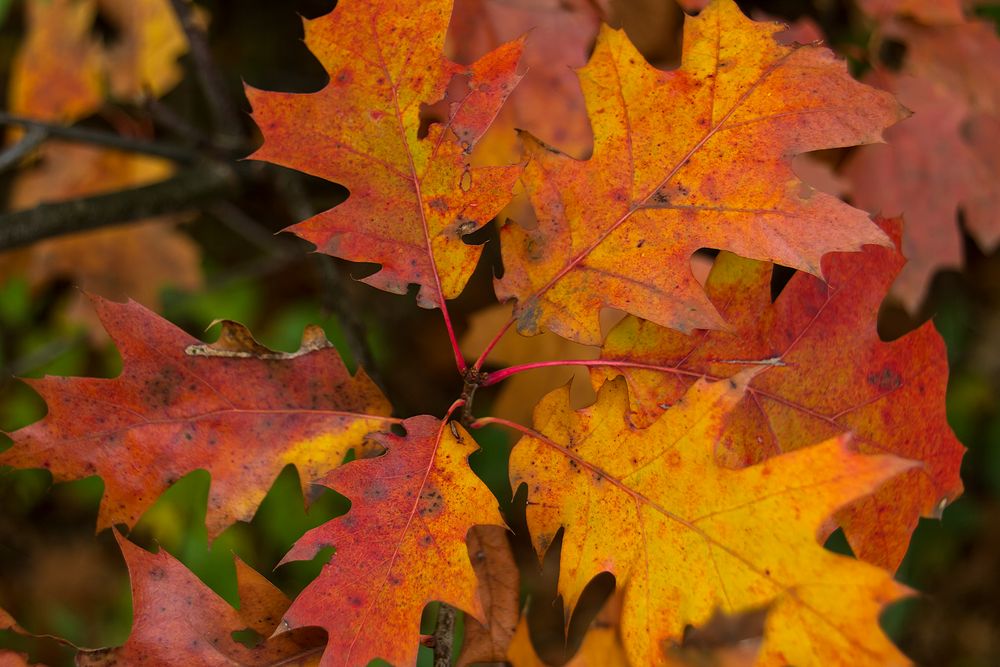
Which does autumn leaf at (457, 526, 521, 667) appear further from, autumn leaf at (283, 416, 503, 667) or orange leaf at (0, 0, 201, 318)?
orange leaf at (0, 0, 201, 318)

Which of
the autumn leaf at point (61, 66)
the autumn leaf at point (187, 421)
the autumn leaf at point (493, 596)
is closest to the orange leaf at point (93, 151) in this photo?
the autumn leaf at point (61, 66)

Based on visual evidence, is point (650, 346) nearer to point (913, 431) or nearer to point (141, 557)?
point (913, 431)

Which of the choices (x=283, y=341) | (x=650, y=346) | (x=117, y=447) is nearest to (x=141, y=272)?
(x=283, y=341)

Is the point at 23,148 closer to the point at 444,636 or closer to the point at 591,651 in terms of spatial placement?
the point at 444,636

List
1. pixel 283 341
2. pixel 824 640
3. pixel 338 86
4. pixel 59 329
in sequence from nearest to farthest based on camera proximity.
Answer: pixel 824 640 < pixel 338 86 < pixel 283 341 < pixel 59 329

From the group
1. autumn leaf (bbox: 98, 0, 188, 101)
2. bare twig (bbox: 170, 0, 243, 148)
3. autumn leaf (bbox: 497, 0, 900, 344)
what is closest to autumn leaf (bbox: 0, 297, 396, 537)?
autumn leaf (bbox: 497, 0, 900, 344)

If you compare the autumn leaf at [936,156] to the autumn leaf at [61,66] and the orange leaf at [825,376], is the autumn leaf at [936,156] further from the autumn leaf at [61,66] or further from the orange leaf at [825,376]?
the autumn leaf at [61,66]
